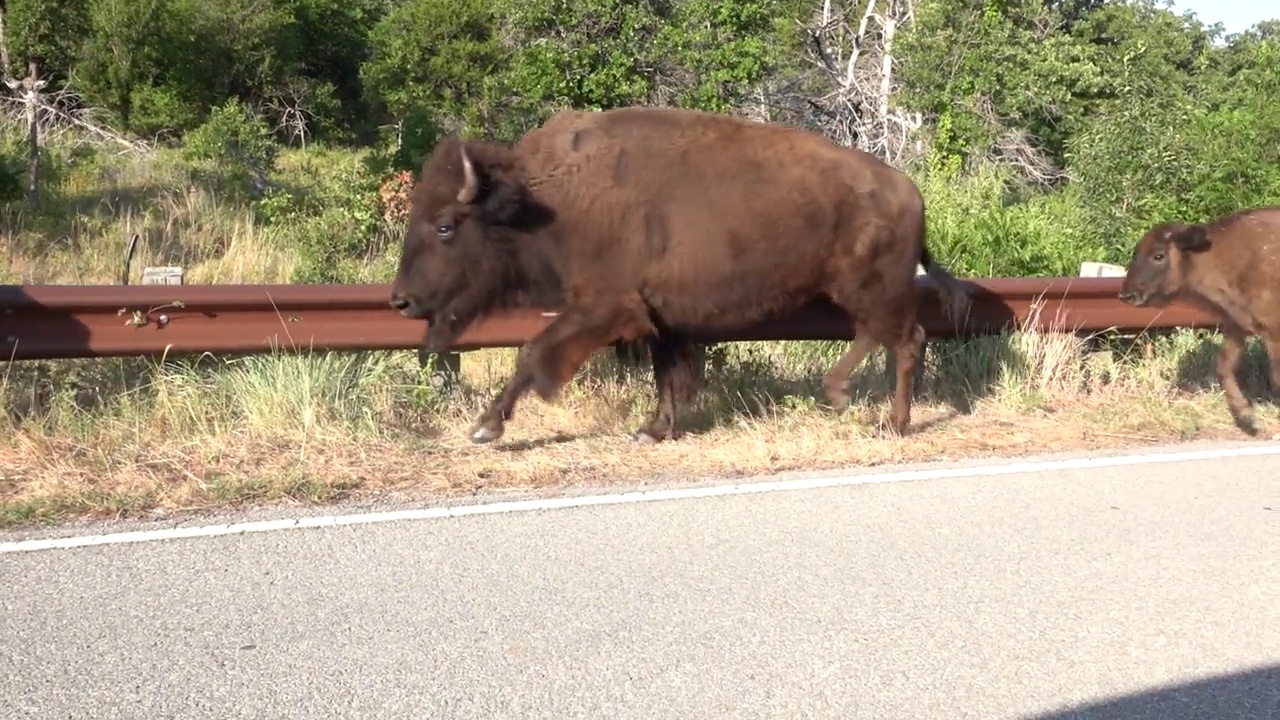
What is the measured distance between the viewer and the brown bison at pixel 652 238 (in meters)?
7.07

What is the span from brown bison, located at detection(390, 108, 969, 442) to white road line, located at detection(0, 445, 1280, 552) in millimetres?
930

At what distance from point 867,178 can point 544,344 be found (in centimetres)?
246

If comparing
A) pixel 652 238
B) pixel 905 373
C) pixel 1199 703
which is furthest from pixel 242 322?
pixel 1199 703

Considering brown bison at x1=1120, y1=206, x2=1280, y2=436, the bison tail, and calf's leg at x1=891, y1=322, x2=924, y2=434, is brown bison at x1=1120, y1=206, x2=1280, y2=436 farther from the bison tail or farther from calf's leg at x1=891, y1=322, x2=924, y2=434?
calf's leg at x1=891, y1=322, x2=924, y2=434

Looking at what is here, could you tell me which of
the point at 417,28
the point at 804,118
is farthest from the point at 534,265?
the point at 417,28

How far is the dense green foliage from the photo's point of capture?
13.7 metres

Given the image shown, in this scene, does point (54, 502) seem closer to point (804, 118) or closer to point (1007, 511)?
point (1007, 511)

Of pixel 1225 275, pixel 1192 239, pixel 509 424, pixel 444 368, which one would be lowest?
pixel 509 424

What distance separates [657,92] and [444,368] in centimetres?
960

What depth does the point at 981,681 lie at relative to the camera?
417 centimetres

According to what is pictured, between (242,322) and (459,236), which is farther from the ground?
(459,236)

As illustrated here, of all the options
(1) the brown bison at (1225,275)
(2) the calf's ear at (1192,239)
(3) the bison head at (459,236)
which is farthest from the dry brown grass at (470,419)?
(2) the calf's ear at (1192,239)

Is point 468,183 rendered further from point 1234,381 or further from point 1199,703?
point 1234,381

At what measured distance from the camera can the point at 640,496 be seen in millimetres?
6418
